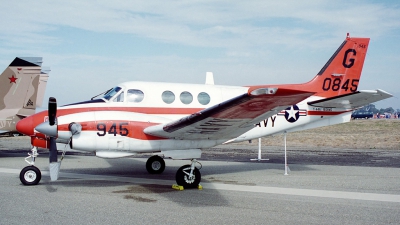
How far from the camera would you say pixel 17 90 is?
640 inches

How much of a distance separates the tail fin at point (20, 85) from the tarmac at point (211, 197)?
3.66 m

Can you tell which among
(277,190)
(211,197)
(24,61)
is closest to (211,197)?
(211,197)

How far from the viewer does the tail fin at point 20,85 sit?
16.1 meters

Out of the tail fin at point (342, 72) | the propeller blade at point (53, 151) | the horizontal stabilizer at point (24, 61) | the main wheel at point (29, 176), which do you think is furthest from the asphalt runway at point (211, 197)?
the horizontal stabilizer at point (24, 61)

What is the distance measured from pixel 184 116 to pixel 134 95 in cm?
160

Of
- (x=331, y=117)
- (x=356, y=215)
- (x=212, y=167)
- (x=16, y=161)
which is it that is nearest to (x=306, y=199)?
(x=356, y=215)

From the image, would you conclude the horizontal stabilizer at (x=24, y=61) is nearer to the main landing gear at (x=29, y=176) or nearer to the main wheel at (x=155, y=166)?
the main wheel at (x=155, y=166)

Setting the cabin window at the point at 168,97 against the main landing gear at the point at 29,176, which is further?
the cabin window at the point at 168,97

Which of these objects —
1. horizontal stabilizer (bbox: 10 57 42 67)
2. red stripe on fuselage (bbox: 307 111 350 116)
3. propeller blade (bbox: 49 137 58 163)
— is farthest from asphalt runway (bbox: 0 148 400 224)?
horizontal stabilizer (bbox: 10 57 42 67)

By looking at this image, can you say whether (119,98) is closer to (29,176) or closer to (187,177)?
(187,177)

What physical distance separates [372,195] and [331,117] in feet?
12.6

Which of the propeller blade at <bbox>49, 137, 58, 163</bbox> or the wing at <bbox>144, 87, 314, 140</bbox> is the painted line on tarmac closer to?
the wing at <bbox>144, 87, 314, 140</bbox>

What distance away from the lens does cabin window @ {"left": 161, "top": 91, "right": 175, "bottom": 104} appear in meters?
10.8

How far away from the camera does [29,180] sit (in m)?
9.60
